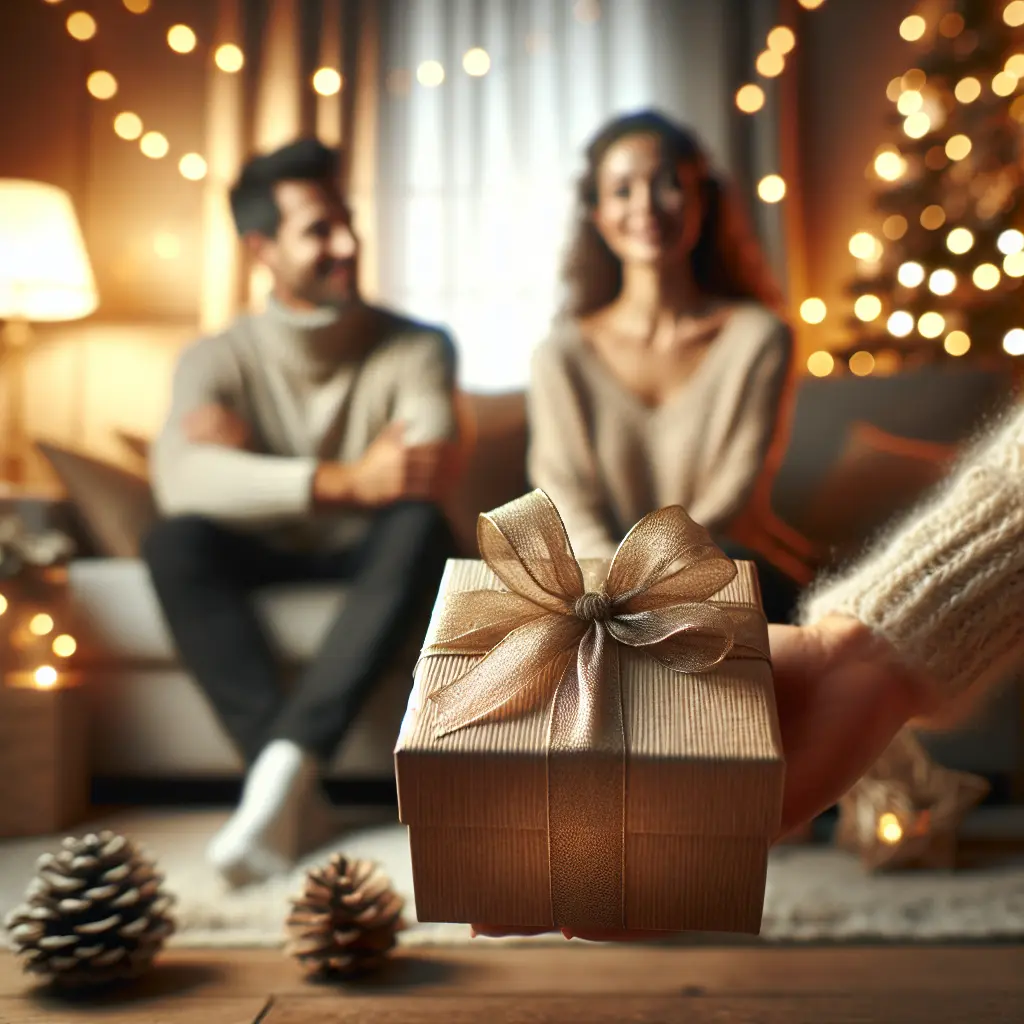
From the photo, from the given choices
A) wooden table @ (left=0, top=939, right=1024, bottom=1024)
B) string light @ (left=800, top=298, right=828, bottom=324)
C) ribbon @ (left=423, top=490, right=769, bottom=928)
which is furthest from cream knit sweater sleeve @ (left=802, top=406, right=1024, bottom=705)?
string light @ (left=800, top=298, right=828, bottom=324)

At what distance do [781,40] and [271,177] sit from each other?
6.82ft

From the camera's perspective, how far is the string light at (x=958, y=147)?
2605 mm

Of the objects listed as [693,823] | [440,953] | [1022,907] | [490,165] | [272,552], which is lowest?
[1022,907]

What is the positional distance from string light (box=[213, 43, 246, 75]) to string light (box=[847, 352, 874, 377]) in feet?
6.96

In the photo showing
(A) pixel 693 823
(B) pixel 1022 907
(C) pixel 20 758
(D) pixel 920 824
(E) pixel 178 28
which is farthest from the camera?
(E) pixel 178 28

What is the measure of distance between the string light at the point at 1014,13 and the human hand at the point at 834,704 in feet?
9.01

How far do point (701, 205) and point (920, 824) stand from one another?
107 cm

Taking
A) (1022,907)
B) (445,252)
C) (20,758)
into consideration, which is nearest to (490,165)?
(445,252)

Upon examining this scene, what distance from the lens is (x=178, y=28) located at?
3.24 m

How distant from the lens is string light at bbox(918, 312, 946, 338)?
262 cm

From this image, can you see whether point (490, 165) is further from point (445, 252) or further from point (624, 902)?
point (624, 902)

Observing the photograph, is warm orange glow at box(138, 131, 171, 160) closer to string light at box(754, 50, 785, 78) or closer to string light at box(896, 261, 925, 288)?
string light at box(754, 50, 785, 78)

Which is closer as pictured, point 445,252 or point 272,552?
point 272,552

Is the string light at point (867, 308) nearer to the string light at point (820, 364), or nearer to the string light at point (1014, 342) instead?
the string light at point (820, 364)
